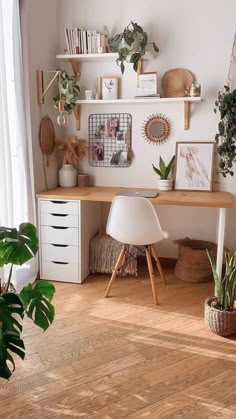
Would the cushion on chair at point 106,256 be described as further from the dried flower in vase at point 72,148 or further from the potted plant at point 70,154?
the dried flower in vase at point 72,148

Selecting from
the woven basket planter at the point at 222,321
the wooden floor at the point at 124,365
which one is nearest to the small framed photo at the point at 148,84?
the wooden floor at the point at 124,365

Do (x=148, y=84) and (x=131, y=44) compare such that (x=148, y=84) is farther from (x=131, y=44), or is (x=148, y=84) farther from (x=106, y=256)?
(x=106, y=256)

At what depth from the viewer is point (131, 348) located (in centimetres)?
213

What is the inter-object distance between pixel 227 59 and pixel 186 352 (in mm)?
2329

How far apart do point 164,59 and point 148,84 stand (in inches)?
10.7

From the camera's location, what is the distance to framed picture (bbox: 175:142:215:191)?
3.17 metres

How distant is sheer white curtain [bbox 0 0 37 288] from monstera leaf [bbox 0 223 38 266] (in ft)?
2.87

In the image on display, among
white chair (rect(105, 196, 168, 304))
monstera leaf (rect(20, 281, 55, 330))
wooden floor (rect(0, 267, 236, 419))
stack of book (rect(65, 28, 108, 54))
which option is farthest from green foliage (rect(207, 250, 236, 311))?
stack of book (rect(65, 28, 108, 54))

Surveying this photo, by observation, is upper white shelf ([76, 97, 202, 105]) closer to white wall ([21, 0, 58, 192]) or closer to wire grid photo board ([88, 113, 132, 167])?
wire grid photo board ([88, 113, 132, 167])

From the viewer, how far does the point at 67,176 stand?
3344 mm

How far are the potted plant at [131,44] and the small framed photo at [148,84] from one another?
12 cm

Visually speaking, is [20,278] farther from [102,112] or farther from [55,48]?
[55,48]

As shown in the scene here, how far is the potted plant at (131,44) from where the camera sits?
2980 millimetres

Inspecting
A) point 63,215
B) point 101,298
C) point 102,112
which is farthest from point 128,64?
point 101,298
